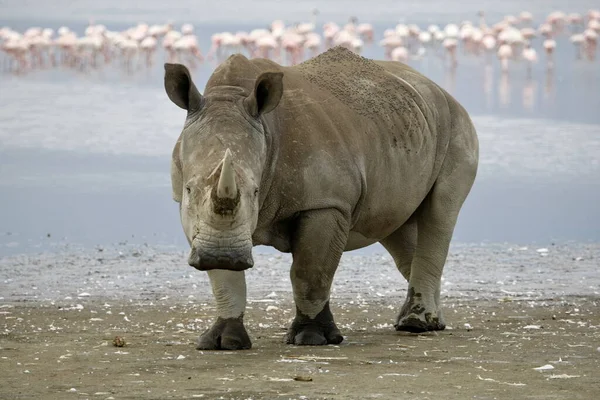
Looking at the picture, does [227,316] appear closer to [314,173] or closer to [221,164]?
[314,173]

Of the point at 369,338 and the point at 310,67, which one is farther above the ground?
the point at 310,67

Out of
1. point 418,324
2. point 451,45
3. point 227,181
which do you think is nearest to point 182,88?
point 227,181

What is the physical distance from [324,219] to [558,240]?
6369 mm

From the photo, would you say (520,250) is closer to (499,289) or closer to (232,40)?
(499,289)

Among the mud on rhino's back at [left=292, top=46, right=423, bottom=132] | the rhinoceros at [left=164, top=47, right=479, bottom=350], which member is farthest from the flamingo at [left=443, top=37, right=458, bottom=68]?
the mud on rhino's back at [left=292, top=46, right=423, bottom=132]

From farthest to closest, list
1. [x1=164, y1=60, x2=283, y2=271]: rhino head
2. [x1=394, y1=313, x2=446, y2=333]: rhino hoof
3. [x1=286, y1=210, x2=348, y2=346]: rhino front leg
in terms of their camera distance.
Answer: [x1=394, y1=313, x2=446, y2=333]: rhino hoof → [x1=286, y1=210, x2=348, y2=346]: rhino front leg → [x1=164, y1=60, x2=283, y2=271]: rhino head

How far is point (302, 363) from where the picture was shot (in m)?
8.52

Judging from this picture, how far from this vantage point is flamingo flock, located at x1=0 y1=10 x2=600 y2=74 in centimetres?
4153

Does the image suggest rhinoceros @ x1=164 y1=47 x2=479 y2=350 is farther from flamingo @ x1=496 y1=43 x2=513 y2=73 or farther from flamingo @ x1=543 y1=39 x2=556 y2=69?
flamingo @ x1=543 y1=39 x2=556 y2=69

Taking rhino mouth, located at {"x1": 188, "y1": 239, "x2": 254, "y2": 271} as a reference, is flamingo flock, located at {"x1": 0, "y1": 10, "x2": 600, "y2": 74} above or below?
below

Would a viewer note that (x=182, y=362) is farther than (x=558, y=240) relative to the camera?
No

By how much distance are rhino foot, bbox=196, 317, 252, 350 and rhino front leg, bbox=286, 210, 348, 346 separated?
0.36 meters

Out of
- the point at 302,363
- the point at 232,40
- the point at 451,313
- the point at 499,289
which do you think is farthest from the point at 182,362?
the point at 232,40

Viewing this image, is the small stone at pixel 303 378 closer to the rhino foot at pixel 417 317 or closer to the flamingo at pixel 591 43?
the rhino foot at pixel 417 317
